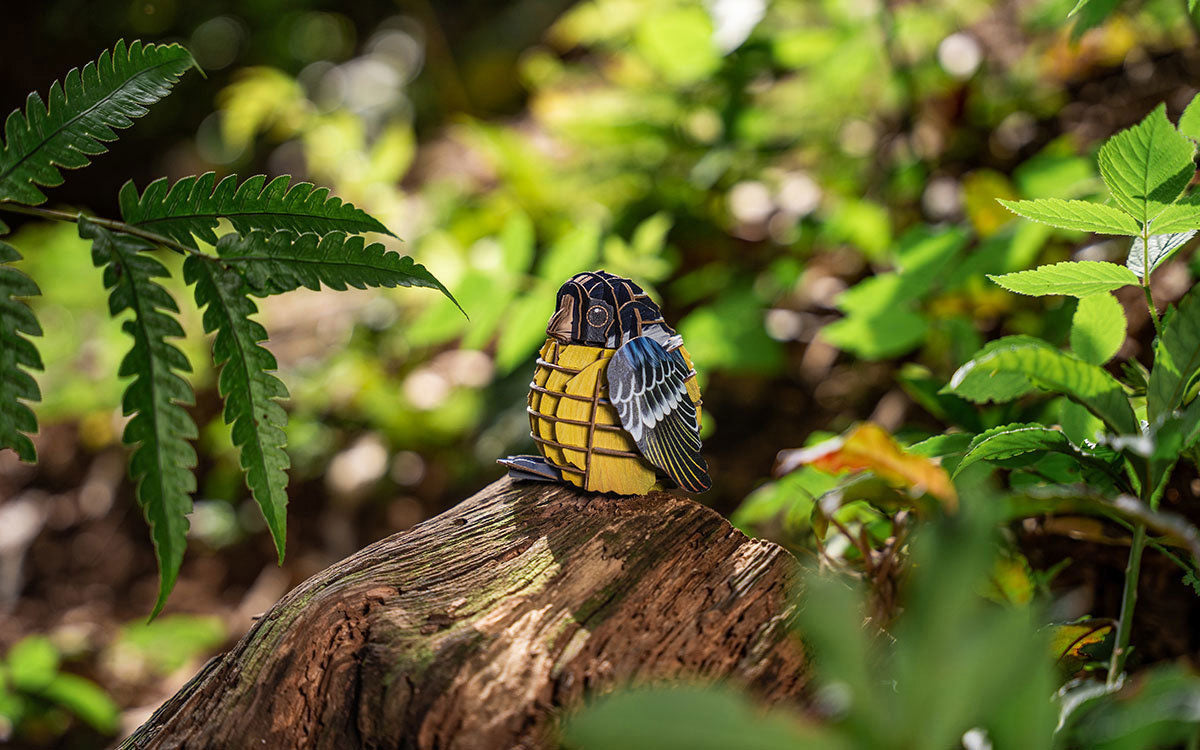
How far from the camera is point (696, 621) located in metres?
0.80

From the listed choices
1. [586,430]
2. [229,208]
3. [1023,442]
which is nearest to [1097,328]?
[1023,442]

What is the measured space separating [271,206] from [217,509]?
193 cm

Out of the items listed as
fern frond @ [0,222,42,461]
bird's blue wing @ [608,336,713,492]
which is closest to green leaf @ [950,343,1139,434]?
bird's blue wing @ [608,336,713,492]

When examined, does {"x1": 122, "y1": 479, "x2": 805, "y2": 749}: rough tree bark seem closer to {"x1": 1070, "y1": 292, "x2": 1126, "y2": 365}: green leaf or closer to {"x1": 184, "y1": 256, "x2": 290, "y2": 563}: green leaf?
{"x1": 184, "y1": 256, "x2": 290, "y2": 563}: green leaf

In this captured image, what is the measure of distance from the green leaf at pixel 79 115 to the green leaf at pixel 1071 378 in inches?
35.0

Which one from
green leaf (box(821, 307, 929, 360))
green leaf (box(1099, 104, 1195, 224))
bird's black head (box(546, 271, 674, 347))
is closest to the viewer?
green leaf (box(1099, 104, 1195, 224))

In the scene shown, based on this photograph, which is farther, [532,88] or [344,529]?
[532,88]

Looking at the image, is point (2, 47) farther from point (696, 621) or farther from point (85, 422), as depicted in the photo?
point (696, 621)

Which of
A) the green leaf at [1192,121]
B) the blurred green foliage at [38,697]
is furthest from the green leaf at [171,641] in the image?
the green leaf at [1192,121]

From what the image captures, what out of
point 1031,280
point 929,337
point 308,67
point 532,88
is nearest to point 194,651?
point 929,337

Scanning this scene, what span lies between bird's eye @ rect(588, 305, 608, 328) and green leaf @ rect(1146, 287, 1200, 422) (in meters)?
0.59

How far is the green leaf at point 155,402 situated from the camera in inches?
29.5

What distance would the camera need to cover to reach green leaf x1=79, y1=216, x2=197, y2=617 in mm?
749

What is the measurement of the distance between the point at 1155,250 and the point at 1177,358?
0.17 meters
